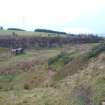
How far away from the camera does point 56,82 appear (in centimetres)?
1962

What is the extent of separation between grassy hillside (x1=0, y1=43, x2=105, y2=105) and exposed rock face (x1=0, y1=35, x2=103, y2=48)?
66.7ft

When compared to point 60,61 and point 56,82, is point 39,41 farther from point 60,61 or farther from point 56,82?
point 56,82

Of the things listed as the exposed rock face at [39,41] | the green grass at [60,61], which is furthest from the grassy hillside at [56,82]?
the exposed rock face at [39,41]

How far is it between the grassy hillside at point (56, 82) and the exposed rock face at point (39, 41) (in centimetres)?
2033

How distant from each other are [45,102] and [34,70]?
38.3 feet

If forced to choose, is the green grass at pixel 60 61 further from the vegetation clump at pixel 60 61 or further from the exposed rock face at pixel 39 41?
the exposed rock face at pixel 39 41

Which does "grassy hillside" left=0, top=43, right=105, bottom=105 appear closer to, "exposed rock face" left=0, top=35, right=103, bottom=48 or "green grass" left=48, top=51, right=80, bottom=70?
"green grass" left=48, top=51, right=80, bottom=70

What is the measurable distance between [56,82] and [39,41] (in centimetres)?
3156

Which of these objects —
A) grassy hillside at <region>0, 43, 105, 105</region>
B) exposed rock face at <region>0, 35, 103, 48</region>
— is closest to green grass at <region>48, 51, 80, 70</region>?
grassy hillside at <region>0, 43, 105, 105</region>

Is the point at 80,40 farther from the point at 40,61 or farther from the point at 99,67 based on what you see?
the point at 99,67

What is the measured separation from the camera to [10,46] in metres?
50.2

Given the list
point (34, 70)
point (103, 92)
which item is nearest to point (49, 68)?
point (34, 70)

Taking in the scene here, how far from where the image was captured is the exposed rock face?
50031 mm

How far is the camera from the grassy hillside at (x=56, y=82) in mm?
14242
